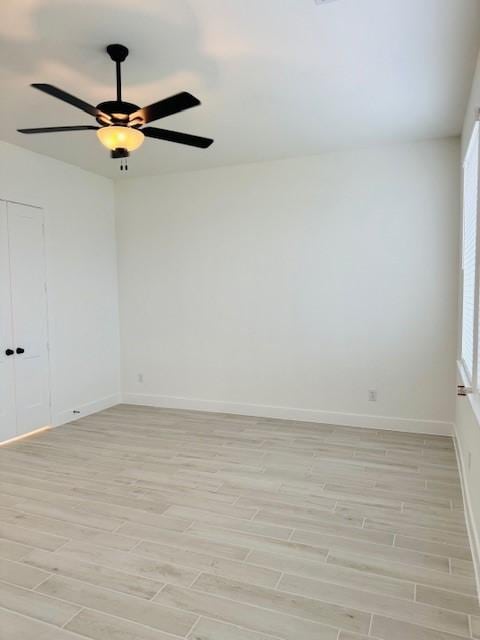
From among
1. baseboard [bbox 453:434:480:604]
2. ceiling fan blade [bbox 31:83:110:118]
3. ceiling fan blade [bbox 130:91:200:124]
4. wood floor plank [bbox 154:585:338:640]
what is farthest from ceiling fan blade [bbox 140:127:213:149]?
baseboard [bbox 453:434:480:604]

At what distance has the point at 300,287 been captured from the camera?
494 cm

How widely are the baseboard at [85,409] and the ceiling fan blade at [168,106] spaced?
3549 millimetres

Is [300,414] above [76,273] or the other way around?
the other way around

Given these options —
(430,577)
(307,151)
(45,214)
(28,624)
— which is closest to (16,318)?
(45,214)

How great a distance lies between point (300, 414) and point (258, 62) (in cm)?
351

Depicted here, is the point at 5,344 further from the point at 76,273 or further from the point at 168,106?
the point at 168,106

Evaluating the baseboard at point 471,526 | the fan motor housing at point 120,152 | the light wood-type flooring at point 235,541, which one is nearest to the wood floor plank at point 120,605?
the light wood-type flooring at point 235,541

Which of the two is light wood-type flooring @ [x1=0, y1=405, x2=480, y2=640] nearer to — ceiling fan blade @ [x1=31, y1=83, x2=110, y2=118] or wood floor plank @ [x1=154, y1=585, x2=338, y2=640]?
wood floor plank @ [x1=154, y1=585, x2=338, y2=640]

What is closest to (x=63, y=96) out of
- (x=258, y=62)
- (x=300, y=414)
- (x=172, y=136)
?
(x=172, y=136)

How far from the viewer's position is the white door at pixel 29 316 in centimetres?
442

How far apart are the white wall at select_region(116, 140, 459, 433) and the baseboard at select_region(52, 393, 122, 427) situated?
22 centimetres

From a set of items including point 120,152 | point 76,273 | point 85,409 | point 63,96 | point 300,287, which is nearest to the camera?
point 63,96

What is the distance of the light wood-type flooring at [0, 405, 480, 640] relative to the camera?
1.95 meters

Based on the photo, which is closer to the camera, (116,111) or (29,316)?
(116,111)
